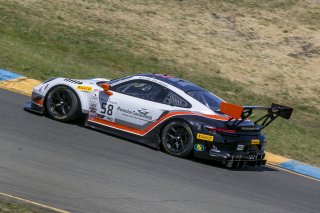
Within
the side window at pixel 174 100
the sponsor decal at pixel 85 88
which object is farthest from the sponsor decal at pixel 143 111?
the sponsor decal at pixel 85 88

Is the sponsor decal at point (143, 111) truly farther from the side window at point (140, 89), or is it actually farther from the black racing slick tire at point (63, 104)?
the black racing slick tire at point (63, 104)

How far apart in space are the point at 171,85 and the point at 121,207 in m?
4.29

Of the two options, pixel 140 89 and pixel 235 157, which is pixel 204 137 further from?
pixel 140 89

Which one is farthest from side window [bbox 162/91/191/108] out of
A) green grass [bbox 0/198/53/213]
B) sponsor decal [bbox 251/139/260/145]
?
green grass [bbox 0/198/53/213]

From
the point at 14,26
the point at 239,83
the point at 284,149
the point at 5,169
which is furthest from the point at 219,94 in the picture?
the point at 5,169

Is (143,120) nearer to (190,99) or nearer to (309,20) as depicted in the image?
(190,99)

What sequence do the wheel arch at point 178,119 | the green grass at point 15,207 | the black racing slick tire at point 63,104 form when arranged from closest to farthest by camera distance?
the green grass at point 15,207 → the wheel arch at point 178,119 → the black racing slick tire at point 63,104

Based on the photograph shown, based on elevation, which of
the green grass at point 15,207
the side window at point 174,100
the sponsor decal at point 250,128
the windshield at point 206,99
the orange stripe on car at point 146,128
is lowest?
the green grass at point 15,207

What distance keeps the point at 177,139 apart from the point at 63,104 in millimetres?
2461

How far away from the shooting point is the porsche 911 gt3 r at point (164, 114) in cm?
A: 1214

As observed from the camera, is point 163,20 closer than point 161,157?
No

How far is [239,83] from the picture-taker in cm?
2100

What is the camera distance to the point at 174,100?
1271cm

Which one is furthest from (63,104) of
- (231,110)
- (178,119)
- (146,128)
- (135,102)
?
(231,110)
